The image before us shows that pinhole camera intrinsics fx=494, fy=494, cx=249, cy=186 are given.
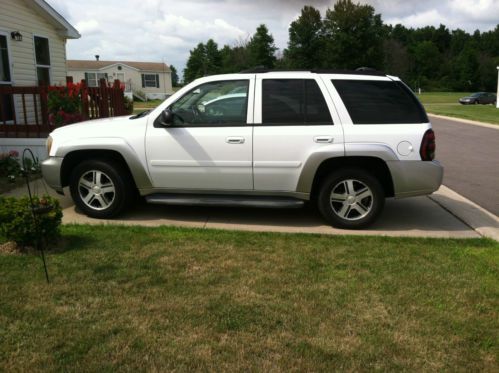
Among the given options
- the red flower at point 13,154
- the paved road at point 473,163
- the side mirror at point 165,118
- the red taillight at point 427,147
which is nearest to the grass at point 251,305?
the red taillight at point 427,147

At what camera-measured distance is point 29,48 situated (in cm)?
1295

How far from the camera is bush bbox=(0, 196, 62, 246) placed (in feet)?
14.9

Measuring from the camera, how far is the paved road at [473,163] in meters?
7.82

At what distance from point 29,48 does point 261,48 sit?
61766mm

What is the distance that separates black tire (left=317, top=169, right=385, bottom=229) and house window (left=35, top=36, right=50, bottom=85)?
34.7ft

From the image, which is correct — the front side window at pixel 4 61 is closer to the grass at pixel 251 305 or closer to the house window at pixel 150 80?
the grass at pixel 251 305

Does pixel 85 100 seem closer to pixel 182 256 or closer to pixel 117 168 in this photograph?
pixel 117 168

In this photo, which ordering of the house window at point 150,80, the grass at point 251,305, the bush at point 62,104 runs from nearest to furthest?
the grass at point 251,305 → the bush at point 62,104 → the house window at point 150,80

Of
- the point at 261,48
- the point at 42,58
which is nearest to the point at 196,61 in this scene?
the point at 261,48

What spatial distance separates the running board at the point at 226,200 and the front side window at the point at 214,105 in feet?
2.86

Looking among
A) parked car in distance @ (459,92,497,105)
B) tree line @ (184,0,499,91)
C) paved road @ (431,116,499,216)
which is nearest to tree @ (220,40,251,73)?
tree line @ (184,0,499,91)

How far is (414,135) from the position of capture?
549 centimetres

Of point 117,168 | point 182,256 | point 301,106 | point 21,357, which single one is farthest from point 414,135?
point 21,357

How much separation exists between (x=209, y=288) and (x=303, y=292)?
76 cm
